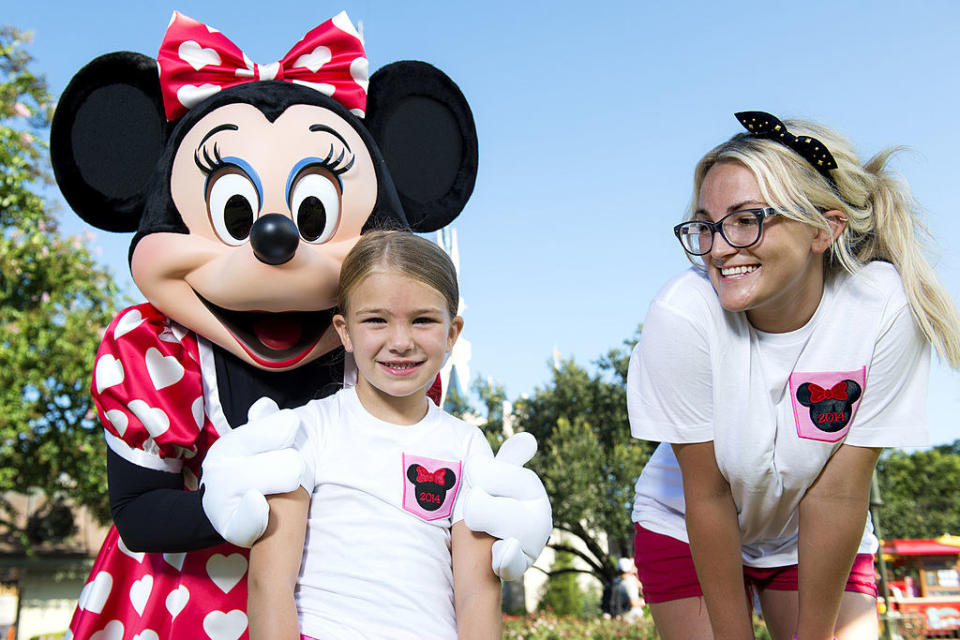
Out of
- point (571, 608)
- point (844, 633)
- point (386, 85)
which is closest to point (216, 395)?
point (386, 85)

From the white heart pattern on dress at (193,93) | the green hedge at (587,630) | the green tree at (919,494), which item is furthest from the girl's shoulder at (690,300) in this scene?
the green tree at (919,494)

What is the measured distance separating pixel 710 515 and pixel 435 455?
780 millimetres

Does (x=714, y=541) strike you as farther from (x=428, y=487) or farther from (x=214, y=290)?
(x=214, y=290)

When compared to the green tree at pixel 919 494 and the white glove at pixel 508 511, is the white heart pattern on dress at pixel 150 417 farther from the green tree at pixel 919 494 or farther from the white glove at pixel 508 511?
the green tree at pixel 919 494

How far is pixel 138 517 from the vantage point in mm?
2328

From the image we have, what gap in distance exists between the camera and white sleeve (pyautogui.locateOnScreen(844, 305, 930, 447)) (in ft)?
7.29

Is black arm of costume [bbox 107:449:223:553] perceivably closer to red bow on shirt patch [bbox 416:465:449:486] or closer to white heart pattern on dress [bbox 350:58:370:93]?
red bow on shirt patch [bbox 416:465:449:486]

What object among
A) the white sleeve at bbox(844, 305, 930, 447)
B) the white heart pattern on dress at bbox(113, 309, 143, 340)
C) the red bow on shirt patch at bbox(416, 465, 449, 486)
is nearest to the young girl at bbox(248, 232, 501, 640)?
the red bow on shirt patch at bbox(416, 465, 449, 486)

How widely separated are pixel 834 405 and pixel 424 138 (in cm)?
180

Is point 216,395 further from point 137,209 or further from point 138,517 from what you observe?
point 137,209

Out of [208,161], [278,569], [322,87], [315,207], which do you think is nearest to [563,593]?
[322,87]

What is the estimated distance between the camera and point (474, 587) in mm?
2076

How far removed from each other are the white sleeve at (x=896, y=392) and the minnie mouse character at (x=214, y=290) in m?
0.91

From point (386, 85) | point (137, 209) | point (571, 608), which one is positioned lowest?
point (571, 608)
